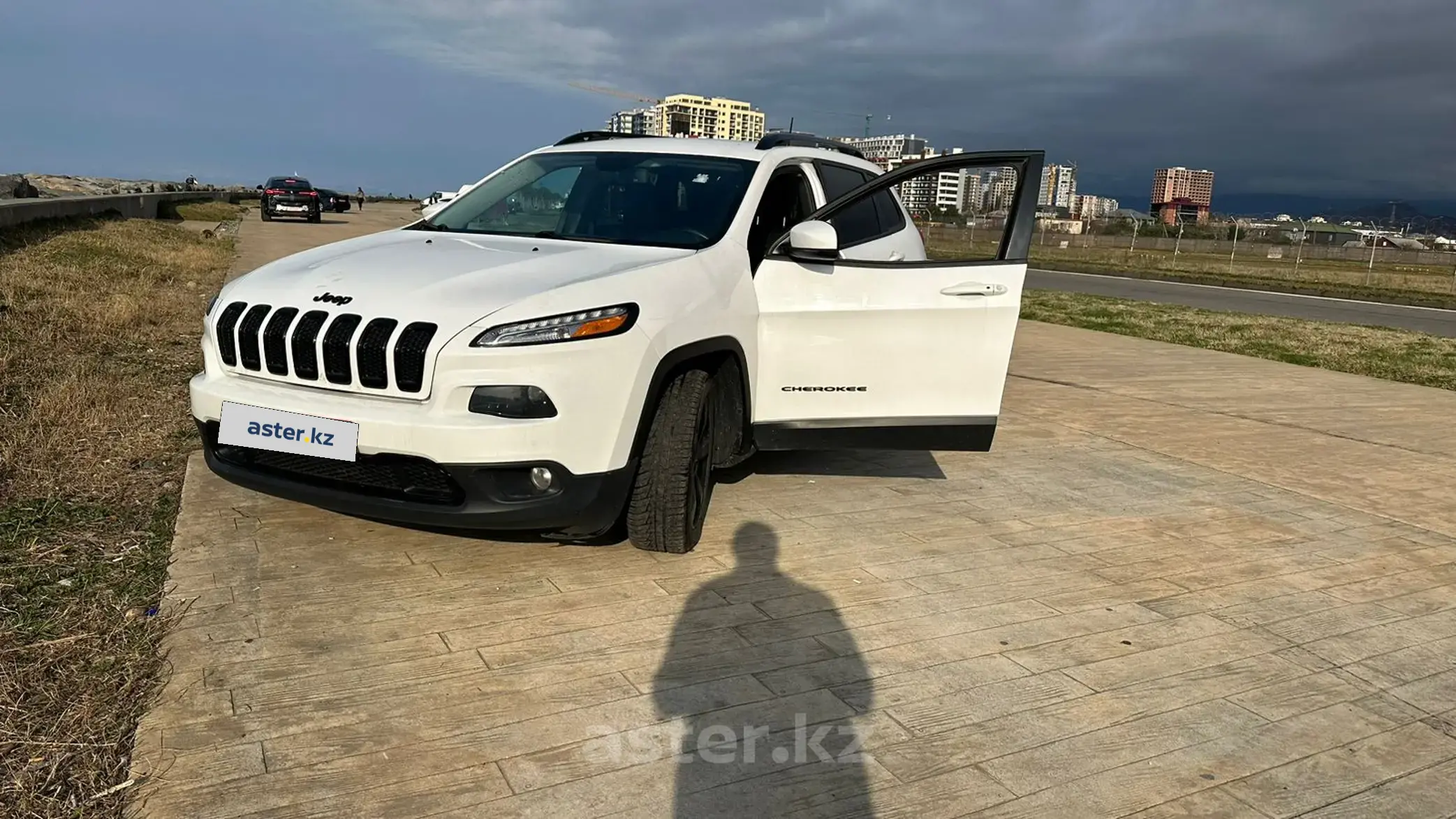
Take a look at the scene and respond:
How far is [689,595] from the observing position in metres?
3.77

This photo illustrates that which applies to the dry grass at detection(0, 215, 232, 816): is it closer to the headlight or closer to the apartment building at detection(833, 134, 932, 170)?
the headlight

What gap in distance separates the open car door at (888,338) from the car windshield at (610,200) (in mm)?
390

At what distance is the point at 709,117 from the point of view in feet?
49.5

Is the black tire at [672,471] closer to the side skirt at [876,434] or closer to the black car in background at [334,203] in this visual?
the side skirt at [876,434]

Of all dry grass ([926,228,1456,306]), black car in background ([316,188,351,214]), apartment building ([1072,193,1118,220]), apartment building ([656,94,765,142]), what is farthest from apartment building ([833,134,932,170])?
apartment building ([1072,193,1118,220])

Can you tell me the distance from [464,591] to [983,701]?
180 centimetres

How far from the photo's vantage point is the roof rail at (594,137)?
561 centimetres

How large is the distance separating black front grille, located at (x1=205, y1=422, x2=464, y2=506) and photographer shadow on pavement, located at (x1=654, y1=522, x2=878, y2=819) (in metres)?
0.92

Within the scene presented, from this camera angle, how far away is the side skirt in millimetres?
4562

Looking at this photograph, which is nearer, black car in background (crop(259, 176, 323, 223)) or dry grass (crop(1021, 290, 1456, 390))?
dry grass (crop(1021, 290, 1456, 390))

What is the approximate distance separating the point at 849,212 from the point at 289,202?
3277cm

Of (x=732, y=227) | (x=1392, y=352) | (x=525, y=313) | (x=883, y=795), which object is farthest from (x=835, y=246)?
(x=1392, y=352)

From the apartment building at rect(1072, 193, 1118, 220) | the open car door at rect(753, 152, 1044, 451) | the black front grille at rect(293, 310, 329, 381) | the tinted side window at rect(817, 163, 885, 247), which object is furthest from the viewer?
the apartment building at rect(1072, 193, 1118, 220)

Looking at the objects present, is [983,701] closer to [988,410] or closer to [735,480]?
[988,410]
